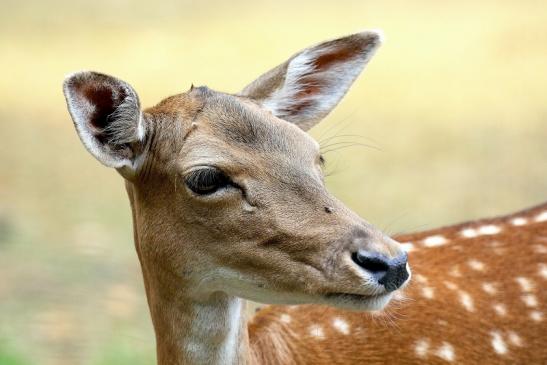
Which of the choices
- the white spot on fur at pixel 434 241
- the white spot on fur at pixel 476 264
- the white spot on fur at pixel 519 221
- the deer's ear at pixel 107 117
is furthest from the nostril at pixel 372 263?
the white spot on fur at pixel 519 221

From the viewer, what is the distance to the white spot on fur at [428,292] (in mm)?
5379

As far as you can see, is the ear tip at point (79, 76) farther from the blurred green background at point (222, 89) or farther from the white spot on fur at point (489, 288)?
the blurred green background at point (222, 89)

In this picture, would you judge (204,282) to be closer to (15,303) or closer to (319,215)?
(319,215)

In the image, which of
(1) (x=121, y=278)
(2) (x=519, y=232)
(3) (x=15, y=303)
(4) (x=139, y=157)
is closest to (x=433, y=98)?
(1) (x=121, y=278)

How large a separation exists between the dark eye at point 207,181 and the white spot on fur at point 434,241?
1.48 meters

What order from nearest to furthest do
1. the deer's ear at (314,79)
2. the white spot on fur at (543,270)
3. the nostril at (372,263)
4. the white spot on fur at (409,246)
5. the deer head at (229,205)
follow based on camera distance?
the nostril at (372,263), the deer head at (229,205), the deer's ear at (314,79), the white spot on fur at (543,270), the white spot on fur at (409,246)

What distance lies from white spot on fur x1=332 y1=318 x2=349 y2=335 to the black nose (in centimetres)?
108

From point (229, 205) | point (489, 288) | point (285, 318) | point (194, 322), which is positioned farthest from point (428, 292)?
point (229, 205)

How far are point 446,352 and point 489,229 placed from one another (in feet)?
2.39

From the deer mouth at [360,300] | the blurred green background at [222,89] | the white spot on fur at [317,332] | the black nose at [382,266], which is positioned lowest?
the blurred green background at [222,89]

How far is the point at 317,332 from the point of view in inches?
209

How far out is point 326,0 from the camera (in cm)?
1473

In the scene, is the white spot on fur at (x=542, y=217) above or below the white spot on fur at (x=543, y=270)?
above

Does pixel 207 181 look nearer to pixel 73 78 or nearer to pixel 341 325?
pixel 73 78
